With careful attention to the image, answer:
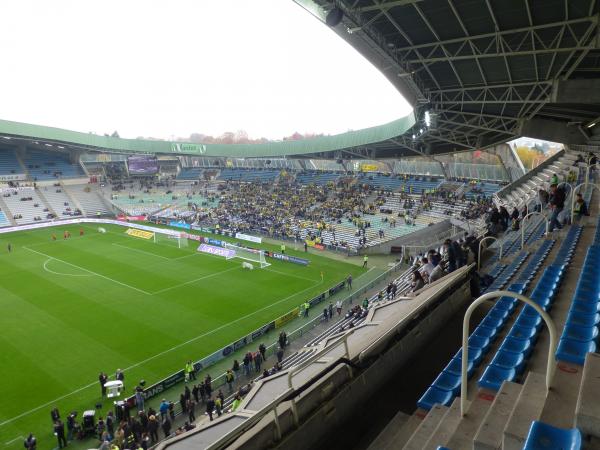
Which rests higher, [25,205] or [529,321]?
[529,321]

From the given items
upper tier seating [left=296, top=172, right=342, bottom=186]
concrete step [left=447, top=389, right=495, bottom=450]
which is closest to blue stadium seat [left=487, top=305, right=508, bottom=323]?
concrete step [left=447, top=389, right=495, bottom=450]

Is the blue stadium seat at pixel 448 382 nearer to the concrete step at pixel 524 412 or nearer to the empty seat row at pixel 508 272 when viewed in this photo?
the concrete step at pixel 524 412

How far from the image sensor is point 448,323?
9.74 meters

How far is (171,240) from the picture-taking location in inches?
1815

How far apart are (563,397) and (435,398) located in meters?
1.90

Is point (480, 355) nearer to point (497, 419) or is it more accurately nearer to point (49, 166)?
point (497, 419)

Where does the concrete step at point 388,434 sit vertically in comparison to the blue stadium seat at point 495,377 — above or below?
below

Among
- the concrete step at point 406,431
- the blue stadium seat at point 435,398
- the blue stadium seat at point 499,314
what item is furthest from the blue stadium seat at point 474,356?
the blue stadium seat at point 499,314

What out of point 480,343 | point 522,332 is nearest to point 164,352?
point 480,343

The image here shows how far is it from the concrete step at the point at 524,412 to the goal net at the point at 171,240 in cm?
4099

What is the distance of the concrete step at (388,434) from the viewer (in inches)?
219

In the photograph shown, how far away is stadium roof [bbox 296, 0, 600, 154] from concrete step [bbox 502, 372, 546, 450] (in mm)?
12735

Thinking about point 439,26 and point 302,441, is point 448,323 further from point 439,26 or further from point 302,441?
point 439,26

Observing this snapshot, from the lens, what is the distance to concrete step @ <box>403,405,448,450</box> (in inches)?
198
